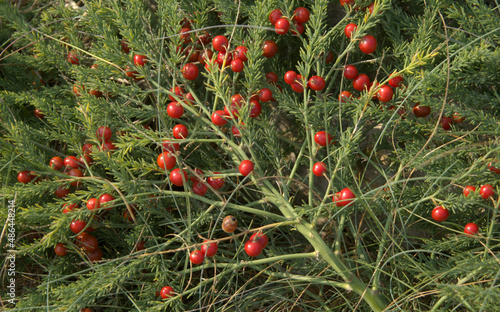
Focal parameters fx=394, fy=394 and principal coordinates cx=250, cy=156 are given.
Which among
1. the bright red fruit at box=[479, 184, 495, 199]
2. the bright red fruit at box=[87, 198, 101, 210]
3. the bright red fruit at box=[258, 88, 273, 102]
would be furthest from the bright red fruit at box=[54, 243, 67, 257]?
the bright red fruit at box=[479, 184, 495, 199]

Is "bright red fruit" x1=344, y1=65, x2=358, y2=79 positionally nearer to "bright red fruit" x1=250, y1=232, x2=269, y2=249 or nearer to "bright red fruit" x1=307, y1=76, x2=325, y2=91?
"bright red fruit" x1=307, y1=76, x2=325, y2=91

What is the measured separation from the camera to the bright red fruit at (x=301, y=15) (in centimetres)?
216

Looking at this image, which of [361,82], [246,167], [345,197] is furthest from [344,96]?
[246,167]

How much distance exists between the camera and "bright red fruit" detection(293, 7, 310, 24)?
216 centimetres

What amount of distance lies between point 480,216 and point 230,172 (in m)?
1.38

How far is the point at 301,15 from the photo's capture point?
2168mm

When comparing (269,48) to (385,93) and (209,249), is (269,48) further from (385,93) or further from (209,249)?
(209,249)

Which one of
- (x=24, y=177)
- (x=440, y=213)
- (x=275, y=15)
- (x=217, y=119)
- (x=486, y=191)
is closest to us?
(x=486, y=191)

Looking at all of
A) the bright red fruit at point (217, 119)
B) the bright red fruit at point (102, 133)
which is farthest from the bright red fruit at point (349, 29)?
the bright red fruit at point (102, 133)

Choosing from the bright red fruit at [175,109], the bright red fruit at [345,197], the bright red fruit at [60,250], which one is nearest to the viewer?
the bright red fruit at [345,197]

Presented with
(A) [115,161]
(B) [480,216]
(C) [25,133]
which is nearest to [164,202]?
(A) [115,161]

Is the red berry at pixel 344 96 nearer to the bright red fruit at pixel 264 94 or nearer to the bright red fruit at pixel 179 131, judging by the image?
the bright red fruit at pixel 264 94

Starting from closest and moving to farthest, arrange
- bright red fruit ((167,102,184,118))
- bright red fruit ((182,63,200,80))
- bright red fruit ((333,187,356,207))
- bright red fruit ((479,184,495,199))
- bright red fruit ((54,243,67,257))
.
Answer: bright red fruit ((479,184,495,199))
bright red fruit ((333,187,356,207))
bright red fruit ((167,102,184,118))
bright red fruit ((182,63,200,80))
bright red fruit ((54,243,67,257))

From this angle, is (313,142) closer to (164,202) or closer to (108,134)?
(164,202)
